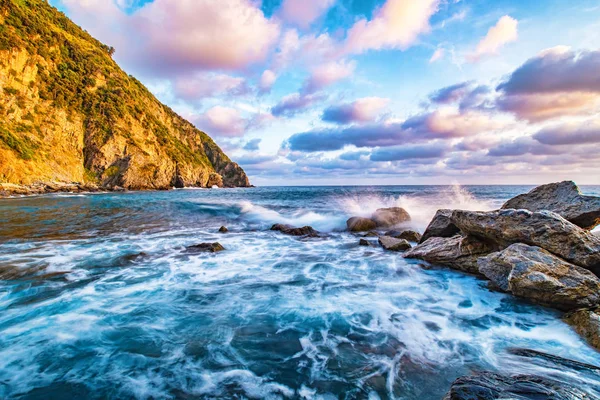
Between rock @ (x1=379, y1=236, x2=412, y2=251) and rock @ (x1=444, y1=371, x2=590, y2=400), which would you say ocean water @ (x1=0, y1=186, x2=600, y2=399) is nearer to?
rock @ (x1=444, y1=371, x2=590, y2=400)

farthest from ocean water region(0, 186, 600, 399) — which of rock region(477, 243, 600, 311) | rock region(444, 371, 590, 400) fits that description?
rock region(444, 371, 590, 400)

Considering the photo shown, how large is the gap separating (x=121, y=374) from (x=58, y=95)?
68.4 metres

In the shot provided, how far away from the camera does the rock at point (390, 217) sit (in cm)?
1614

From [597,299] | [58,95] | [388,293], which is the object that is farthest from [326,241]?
[58,95]

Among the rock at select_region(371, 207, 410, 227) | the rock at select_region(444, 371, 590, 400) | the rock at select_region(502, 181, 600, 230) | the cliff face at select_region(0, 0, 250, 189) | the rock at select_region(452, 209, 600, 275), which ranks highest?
the cliff face at select_region(0, 0, 250, 189)

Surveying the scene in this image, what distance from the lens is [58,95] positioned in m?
51.5

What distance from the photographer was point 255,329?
4.58 meters

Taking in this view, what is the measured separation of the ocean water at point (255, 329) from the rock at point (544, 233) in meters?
1.34

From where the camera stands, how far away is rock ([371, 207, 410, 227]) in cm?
1614

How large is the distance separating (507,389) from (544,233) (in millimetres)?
5239

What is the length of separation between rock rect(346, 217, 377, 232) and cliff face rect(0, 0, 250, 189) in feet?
157

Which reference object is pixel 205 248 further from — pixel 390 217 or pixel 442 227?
pixel 390 217

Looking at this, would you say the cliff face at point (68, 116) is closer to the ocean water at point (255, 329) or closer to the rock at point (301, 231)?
the rock at point (301, 231)

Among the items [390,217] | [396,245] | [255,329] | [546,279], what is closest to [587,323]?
[546,279]
